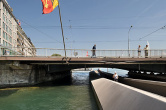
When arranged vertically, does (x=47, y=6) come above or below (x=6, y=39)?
below

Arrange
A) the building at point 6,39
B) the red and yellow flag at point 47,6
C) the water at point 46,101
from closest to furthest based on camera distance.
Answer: the water at point 46,101, the red and yellow flag at point 47,6, the building at point 6,39

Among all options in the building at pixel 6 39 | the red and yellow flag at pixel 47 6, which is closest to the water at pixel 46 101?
the building at pixel 6 39

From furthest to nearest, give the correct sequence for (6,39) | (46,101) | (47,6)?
(6,39) < (46,101) < (47,6)

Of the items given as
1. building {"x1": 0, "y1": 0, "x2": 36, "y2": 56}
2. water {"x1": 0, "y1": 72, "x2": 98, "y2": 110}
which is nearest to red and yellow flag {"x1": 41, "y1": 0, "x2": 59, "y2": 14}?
building {"x1": 0, "y1": 0, "x2": 36, "y2": 56}

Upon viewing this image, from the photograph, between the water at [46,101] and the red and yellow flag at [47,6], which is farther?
the red and yellow flag at [47,6]

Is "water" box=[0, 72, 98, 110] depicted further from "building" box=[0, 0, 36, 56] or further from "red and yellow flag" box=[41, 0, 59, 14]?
"red and yellow flag" box=[41, 0, 59, 14]

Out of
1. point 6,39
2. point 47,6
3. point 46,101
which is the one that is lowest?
point 46,101

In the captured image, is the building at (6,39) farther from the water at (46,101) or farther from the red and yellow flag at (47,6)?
the red and yellow flag at (47,6)

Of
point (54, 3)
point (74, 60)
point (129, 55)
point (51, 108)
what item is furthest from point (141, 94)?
point (129, 55)

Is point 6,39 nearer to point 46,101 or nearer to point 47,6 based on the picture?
point 46,101

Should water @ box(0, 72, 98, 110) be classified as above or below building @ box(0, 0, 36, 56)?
below

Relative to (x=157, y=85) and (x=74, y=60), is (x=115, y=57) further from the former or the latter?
(x=157, y=85)

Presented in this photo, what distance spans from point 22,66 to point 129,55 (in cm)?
1704

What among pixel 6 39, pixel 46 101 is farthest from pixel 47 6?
pixel 6 39
